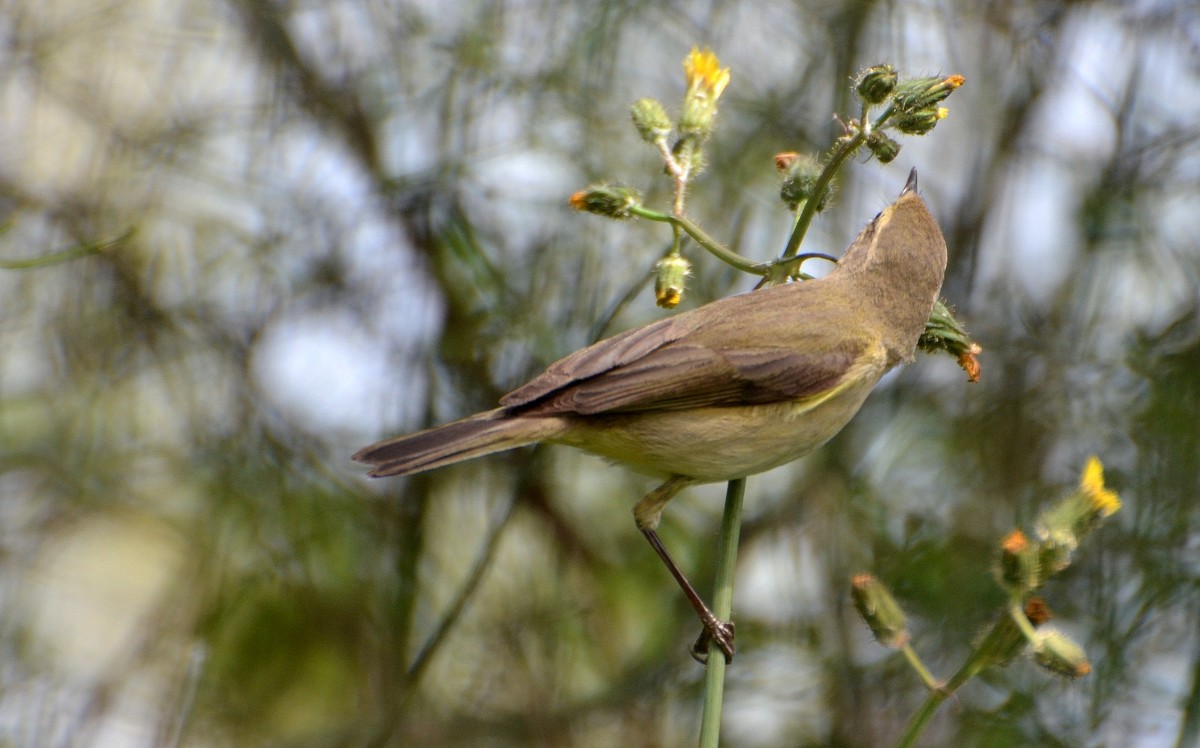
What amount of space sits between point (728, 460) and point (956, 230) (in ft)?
11.1

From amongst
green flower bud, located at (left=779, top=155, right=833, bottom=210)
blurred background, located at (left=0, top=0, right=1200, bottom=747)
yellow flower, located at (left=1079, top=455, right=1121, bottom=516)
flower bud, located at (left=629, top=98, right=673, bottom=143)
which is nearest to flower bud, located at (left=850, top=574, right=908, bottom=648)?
yellow flower, located at (left=1079, top=455, right=1121, bottom=516)

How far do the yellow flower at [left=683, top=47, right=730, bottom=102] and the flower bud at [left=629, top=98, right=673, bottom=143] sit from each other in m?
0.09

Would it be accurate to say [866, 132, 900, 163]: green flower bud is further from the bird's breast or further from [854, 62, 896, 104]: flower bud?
the bird's breast

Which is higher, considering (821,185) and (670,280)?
(821,185)

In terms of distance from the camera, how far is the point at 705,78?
2766mm

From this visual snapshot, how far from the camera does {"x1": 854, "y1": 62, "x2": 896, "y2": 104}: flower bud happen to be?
233cm

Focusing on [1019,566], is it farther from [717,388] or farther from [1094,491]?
[717,388]

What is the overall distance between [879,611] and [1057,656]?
37 cm

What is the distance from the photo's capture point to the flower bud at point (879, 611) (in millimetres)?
2402

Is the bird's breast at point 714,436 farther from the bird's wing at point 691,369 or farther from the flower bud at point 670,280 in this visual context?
the flower bud at point 670,280

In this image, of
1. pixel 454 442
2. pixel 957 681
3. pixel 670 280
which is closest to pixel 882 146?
pixel 670 280

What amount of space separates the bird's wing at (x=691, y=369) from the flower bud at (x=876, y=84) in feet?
2.77

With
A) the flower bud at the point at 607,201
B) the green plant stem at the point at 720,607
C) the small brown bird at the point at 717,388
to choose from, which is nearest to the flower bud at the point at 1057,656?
the green plant stem at the point at 720,607

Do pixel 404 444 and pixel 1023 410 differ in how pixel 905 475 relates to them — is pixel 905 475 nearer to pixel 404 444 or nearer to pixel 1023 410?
pixel 1023 410
